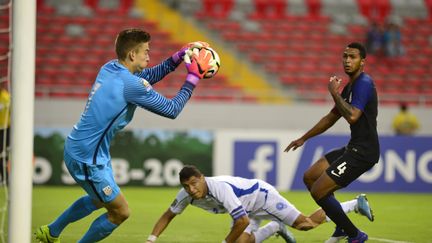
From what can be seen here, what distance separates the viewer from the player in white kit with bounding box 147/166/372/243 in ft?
23.3

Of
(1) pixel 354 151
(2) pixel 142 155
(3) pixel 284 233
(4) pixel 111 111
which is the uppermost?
(4) pixel 111 111

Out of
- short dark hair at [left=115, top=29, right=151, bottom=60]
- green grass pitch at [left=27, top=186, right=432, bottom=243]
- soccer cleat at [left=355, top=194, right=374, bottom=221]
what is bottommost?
green grass pitch at [left=27, top=186, right=432, bottom=243]

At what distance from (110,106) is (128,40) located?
54cm

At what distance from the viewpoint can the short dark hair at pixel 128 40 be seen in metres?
6.57

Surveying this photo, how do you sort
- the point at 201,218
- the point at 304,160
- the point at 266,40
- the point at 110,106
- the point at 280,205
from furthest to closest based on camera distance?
the point at 266,40 → the point at 304,160 → the point at 201,218 → the point at 280,205 → the point at 110,106

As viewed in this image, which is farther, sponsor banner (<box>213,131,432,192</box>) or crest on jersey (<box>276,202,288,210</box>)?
sponsor banner (<box>213,131,432,192</box>)

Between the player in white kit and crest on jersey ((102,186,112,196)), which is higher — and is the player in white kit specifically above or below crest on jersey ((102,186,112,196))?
below

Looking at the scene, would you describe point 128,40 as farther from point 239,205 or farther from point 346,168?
point 346,168

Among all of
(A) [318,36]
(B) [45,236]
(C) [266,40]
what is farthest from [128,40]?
(A) [318,36]

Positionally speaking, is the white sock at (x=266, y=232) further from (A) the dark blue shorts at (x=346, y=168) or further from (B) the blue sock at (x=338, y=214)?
(A) the dark blue shorts at (x=346, y=168)

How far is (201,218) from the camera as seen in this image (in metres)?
11.0


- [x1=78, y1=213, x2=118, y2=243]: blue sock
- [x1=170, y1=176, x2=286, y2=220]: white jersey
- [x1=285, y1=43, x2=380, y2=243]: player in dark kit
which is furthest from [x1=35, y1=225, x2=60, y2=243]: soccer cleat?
[x1=285, y1=43, x2=380, y2=243]: player in dark kit

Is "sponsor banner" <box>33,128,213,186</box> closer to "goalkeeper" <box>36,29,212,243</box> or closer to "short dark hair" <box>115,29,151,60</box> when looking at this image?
"goalkeeper" <box>36,29,212,243</box>

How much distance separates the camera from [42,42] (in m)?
20.7
